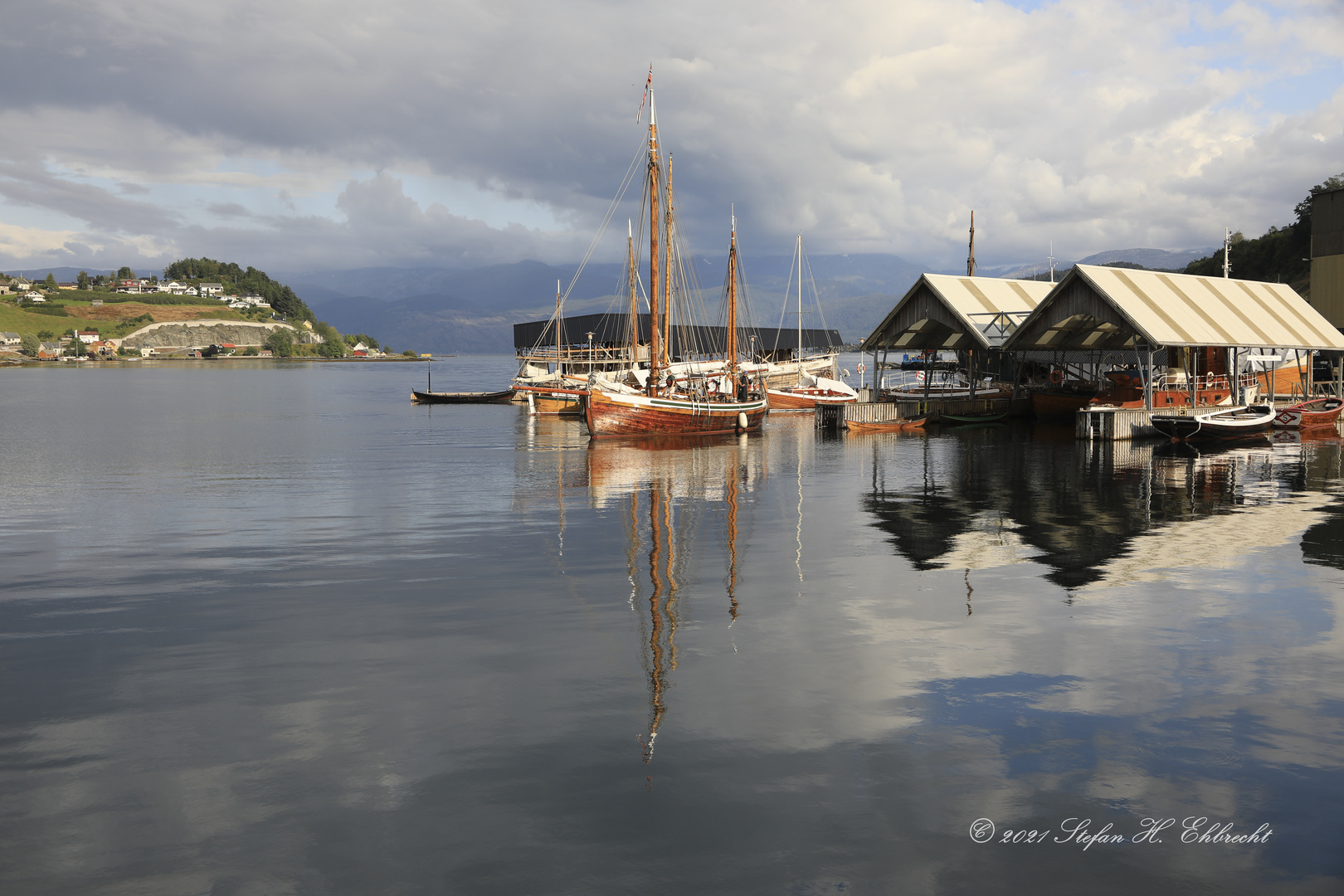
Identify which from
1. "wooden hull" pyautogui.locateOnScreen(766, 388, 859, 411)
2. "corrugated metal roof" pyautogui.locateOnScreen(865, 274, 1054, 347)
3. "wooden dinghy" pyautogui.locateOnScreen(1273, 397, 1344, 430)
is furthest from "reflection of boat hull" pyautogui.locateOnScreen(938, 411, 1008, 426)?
"wooden hull" pyautogui.locateOnScreen(766, 388, 859, 411)

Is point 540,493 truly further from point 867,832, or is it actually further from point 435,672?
point 867,832

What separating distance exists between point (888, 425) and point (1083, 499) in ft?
Answer: 97.5

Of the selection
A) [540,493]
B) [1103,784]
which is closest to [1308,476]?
[540,493]

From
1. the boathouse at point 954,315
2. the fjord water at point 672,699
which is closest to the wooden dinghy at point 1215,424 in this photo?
the boathouse at point 954,315

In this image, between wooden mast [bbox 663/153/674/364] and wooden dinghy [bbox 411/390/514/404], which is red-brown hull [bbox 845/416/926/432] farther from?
wooden dinghy [bbox 411/390/514/404]

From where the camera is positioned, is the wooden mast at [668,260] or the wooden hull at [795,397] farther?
the wooden hull at [795,397]

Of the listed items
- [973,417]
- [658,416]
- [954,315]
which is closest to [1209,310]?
[954,315]

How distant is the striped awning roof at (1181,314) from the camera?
46.8 metres

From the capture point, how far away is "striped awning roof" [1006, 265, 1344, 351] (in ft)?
153

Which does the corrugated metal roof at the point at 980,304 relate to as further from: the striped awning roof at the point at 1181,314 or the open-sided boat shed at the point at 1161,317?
the striped awning roof at the point at 1181,314

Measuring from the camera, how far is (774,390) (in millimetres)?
80625

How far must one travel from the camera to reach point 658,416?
177ft

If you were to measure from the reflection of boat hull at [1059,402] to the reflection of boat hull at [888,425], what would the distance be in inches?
296

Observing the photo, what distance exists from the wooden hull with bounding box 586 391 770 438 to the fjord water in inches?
1025
